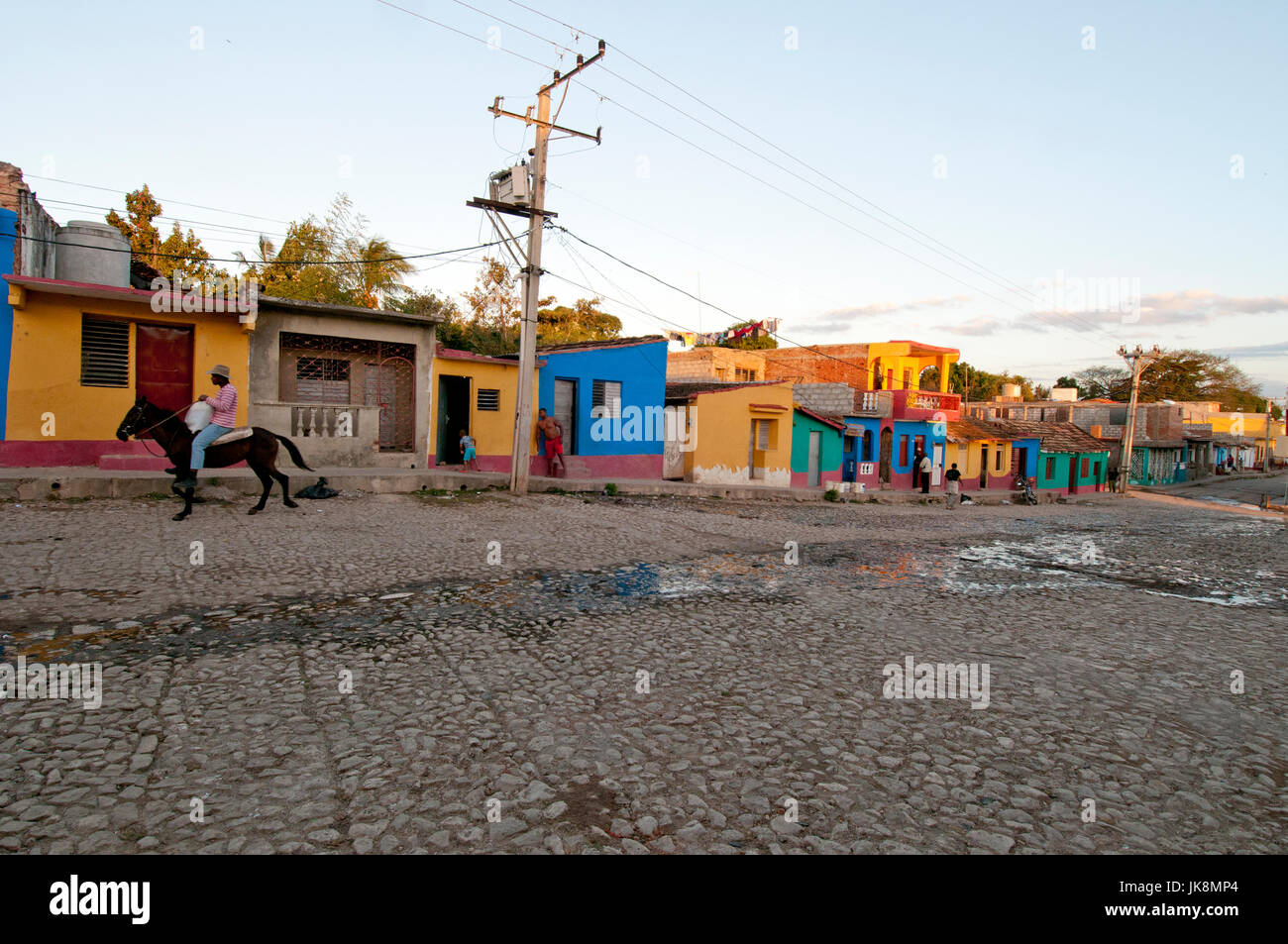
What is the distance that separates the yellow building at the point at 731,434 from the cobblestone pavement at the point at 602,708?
1571cm

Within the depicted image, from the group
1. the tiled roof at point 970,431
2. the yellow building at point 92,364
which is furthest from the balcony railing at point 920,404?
the yellow building at point 92,364

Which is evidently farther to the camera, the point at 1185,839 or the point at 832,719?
the point at 832,719

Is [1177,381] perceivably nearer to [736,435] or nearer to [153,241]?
[736,435]

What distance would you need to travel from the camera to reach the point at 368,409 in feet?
56.3

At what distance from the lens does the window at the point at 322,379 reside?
655 inches

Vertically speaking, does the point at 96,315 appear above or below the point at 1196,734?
above

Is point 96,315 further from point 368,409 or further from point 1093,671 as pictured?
point 1093,671

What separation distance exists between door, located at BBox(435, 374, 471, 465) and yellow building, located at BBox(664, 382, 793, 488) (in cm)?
753

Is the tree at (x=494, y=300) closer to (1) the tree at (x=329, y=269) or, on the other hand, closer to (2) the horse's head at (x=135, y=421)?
(1) the tree at (x=329, y=269)

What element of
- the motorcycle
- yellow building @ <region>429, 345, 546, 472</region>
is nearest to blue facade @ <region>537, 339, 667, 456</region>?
yellow building @ <region>429, 345, 546, 472</region>

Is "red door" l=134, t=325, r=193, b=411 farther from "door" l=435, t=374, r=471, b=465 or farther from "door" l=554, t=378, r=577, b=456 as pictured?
"door" l=554, t=378, r=577, b=456

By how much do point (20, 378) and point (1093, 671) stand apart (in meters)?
16.9
